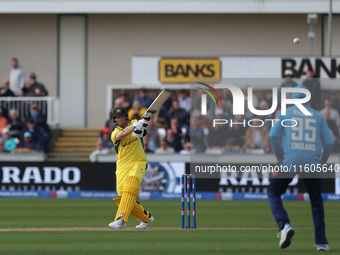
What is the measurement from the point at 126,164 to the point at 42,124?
43.9ft

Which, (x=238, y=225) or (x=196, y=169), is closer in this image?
(x=238, y=225)

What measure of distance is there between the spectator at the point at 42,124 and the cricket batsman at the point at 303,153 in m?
16.4

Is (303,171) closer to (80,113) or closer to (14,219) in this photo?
(14,219)

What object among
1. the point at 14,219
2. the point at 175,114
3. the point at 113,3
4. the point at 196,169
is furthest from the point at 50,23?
the point at 14,219

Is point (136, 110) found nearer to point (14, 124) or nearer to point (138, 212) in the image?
point (14, 124)

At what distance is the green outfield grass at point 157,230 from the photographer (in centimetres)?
1067

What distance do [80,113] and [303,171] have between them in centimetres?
2260

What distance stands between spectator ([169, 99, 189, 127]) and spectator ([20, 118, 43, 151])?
4.17m

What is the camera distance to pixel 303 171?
1030 centimetres

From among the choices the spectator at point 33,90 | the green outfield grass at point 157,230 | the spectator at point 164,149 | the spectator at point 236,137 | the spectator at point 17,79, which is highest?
the spectator at point 17,79

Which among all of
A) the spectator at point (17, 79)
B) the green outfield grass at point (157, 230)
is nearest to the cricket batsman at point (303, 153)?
the green outfield grass at point (157, 230)

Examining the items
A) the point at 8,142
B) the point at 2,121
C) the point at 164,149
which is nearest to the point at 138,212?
the point at 164,149

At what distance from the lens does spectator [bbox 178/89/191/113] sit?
26.1 meters

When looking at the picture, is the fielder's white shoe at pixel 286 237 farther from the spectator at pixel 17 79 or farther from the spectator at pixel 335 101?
the spectator at pixel 17 79
